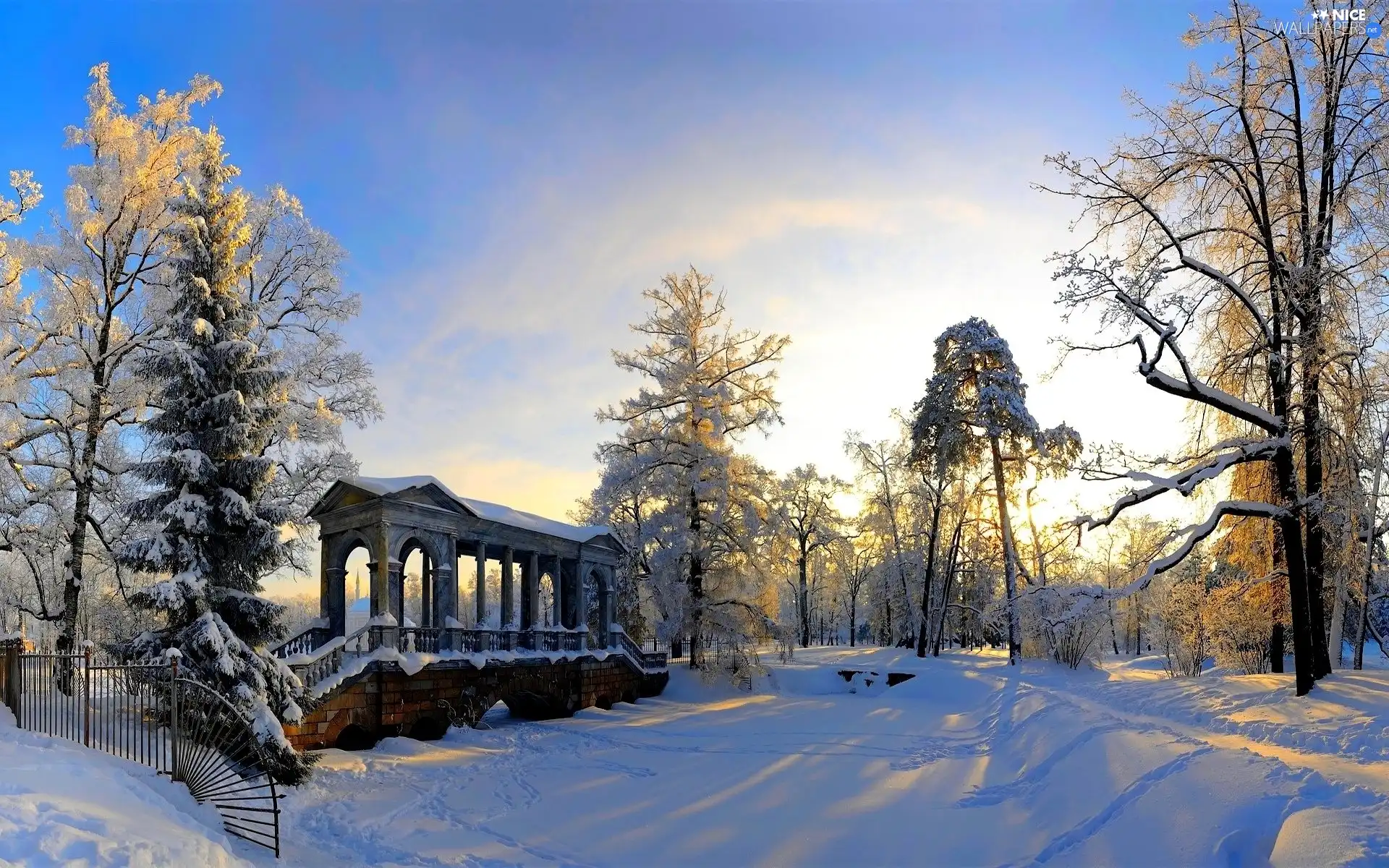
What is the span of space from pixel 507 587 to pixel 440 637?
20.2ft

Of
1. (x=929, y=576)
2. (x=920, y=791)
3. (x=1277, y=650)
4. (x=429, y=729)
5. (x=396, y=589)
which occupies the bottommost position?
(x=429, y=729)

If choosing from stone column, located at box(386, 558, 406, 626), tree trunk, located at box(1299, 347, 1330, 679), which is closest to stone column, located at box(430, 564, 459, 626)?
stone column, located at box(386, 558, 406, 626)

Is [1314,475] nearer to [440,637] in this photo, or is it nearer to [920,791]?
[920,791]

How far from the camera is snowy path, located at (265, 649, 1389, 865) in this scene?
8312 millimetres

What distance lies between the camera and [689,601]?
95.6 feet

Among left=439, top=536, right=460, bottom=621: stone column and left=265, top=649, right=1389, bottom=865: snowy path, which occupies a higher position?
left=439, top=536, right=460, bottom=621: stone column

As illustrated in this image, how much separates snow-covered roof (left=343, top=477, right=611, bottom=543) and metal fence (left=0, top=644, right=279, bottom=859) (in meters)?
7.23

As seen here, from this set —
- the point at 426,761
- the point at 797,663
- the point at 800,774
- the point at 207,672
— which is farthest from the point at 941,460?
the point at 207,672

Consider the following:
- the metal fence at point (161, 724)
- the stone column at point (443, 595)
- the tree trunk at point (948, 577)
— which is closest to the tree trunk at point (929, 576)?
the tree trunk at point (948, 577)

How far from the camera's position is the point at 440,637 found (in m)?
21.0

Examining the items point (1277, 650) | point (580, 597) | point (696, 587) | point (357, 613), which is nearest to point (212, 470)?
point (580, 597)

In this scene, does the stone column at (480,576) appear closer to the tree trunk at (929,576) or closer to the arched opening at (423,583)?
the arched opening at (423,583)

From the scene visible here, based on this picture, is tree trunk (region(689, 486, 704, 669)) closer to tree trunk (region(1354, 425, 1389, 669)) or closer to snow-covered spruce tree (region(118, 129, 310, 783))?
snow-covered spruce tree (region(118, 129, 310, 783))

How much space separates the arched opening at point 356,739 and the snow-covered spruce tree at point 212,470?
2.66 meters
